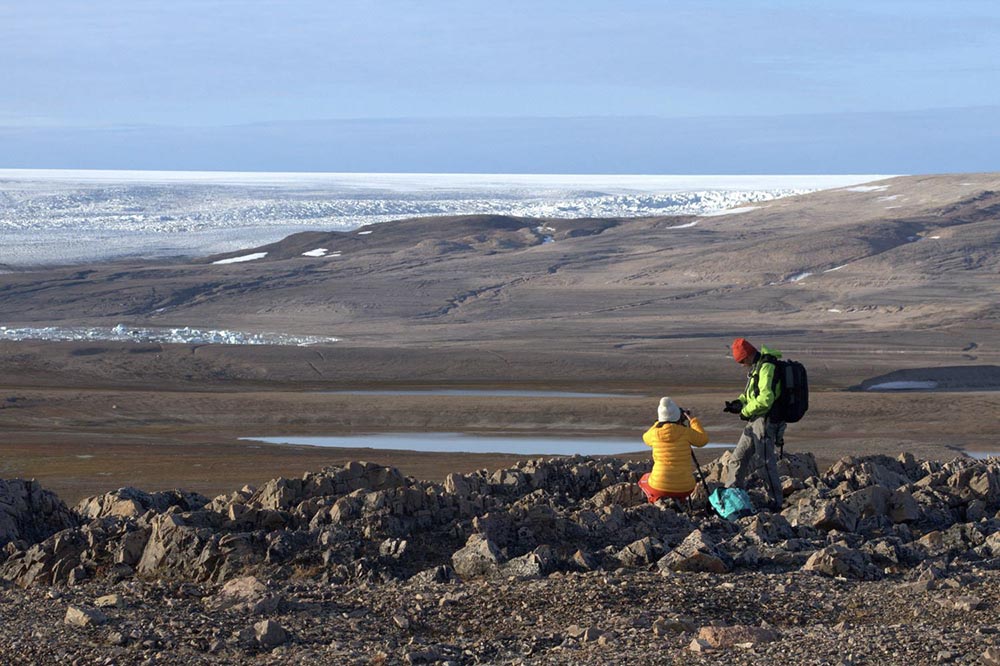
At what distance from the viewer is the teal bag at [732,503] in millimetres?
8742

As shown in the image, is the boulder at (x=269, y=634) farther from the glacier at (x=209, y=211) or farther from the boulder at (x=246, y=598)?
the glacier at (x=209, y=211)

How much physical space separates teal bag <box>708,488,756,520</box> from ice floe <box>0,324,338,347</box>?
23627 mm

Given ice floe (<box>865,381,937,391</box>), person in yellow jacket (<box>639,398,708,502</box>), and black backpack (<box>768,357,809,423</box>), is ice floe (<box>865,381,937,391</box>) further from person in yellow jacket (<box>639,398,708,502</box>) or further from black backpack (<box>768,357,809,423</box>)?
person in yellow jacket (<box>639,398,708,502</box>)

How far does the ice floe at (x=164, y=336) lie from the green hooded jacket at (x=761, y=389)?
23644mm

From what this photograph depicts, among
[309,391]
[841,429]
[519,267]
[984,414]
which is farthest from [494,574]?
[519,267]

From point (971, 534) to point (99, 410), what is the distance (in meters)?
17.0

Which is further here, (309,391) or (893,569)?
(309,391)

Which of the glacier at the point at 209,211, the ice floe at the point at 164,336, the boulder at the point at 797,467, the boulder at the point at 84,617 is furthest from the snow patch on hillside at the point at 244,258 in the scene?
the boulder at the point at 84,617

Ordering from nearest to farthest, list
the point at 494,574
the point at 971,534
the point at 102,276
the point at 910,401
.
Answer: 1. the point at 494,574
2. the point at 971,534
3. the point at 910,401
4. the point at 102,276

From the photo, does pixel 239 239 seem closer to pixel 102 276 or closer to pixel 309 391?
pixel 102 276

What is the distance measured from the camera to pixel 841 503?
857 cm

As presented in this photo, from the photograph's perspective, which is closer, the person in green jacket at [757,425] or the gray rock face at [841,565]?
the gray rock face at [841,565]

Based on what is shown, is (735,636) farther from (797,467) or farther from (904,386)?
(904,386)

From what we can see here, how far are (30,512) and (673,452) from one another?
161 inches
